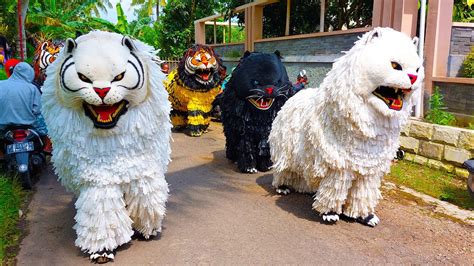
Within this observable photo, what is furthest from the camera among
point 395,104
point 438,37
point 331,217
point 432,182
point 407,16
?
point 407,16

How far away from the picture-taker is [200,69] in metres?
7.34

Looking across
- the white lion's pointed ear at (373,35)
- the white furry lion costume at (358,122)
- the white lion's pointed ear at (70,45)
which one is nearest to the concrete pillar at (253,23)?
the white furry lion costume at (358,122)

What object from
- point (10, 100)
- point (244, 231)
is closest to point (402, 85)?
point (244, 231)

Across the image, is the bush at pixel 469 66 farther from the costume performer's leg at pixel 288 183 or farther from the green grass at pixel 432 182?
the costume performer's leg at pixel 288 183

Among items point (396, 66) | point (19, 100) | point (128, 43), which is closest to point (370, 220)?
point (396, 66)

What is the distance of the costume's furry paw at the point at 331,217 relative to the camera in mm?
3670

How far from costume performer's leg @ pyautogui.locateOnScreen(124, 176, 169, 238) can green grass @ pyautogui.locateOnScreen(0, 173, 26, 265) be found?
103cm

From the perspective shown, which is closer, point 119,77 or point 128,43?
point 119,77

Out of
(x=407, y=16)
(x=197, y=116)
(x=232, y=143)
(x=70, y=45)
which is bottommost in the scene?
(x=232, y=143)

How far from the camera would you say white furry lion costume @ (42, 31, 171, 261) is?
2721 mm

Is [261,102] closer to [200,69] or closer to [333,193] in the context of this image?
[333,193]

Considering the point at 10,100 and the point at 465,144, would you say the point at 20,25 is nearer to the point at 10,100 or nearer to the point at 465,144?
the point at 10,100

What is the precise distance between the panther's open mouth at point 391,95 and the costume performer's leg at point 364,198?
72cm

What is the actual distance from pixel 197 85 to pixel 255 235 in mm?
4495
